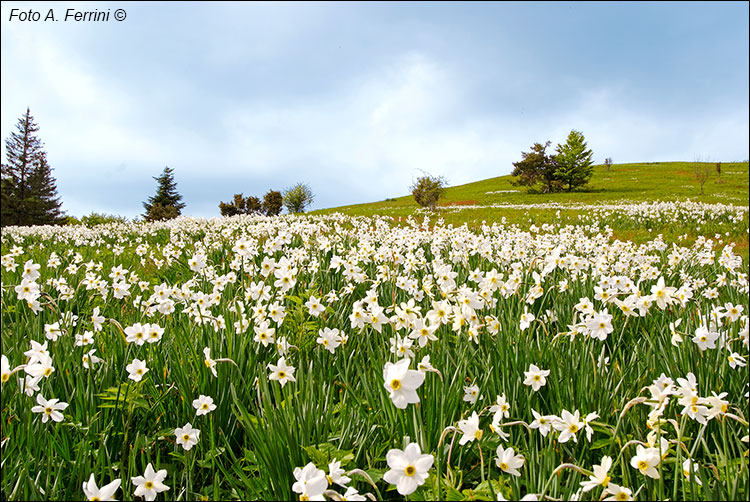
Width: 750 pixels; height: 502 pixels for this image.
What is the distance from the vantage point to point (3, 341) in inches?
113

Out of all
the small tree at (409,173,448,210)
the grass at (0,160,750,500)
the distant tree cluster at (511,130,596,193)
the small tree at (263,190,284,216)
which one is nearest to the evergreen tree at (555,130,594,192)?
the distant tree cluster at (511,130,596,193)

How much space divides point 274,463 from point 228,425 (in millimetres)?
707

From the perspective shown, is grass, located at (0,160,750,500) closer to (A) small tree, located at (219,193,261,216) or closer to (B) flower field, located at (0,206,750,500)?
(B) flower field, located at (0,206,750,500)

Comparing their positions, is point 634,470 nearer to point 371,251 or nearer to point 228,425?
point 228,425

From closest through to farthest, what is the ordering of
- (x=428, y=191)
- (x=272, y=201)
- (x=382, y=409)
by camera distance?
(x=382, y=409)
(x=428, y=191)
(x=272, y=201)

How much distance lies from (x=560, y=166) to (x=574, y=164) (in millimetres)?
1412

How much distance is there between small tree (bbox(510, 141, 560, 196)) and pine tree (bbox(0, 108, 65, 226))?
180 feet

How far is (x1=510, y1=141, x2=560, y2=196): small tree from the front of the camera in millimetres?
47906

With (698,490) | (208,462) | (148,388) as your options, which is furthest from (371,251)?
(698,490)

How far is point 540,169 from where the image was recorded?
4875 cm

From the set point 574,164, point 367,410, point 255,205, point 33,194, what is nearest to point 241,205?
point 255,205

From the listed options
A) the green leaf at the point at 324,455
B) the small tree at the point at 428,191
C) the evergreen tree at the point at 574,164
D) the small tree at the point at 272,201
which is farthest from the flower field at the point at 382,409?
the small tree at the point at 272,201

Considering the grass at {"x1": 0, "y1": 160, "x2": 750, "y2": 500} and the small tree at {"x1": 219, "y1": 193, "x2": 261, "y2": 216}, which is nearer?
the grass at {"x1": 0, "y1": 160, "x2": 750, "y2": 500}

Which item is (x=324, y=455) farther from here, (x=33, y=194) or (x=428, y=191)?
(x=33, y=194)
